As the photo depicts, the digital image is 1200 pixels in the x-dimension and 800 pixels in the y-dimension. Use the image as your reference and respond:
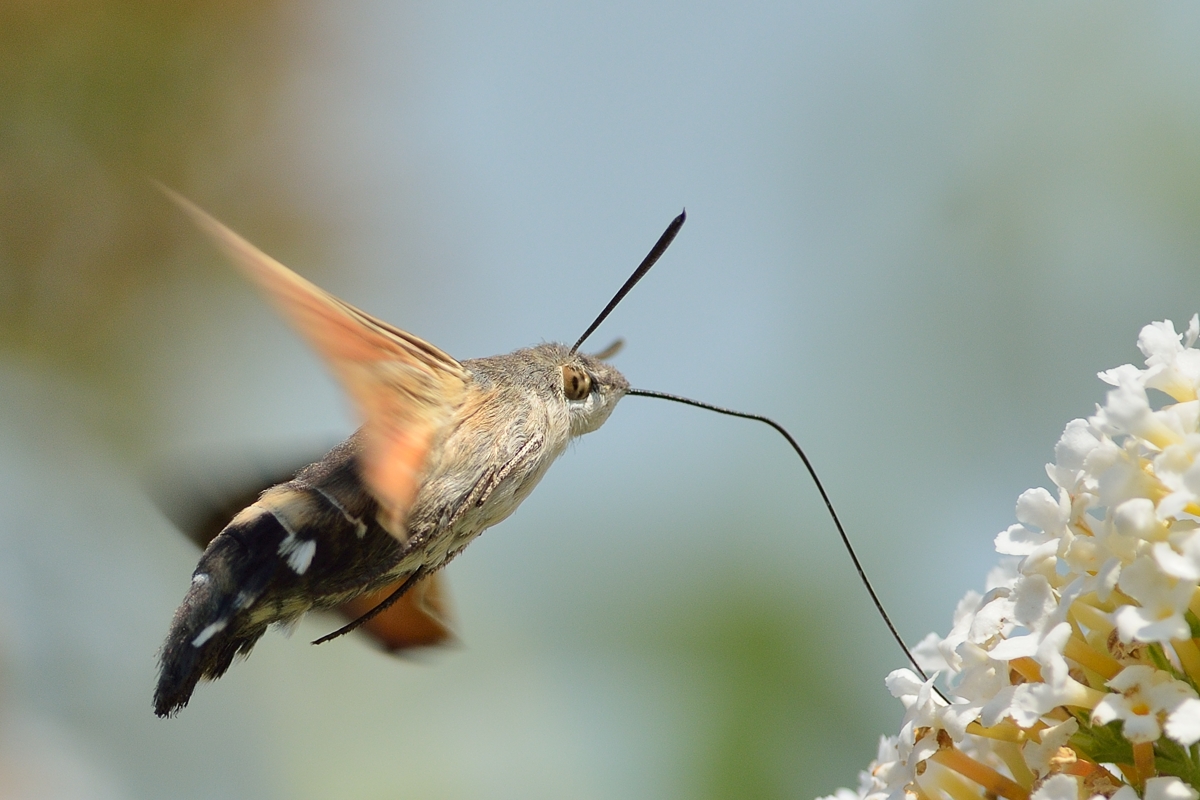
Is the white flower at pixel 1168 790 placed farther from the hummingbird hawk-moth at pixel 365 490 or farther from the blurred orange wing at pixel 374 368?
the blurred orange wing at pixel 374 368

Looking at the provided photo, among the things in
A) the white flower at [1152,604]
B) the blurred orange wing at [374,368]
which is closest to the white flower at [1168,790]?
the white flower at [1152,604]

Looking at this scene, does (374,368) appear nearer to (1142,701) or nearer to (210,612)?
(210,612)

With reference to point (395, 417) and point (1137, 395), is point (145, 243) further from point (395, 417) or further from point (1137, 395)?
point (1137, 395)

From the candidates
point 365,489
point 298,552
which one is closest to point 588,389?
point 365,489

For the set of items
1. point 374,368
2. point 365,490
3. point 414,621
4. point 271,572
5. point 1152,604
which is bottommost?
point 414,621

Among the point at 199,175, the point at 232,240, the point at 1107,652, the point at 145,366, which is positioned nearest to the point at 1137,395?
the point at 1107,652

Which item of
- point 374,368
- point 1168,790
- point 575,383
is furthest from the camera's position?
point 575,383

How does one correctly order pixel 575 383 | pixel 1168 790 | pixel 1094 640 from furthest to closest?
pixel 575 383 < pixel 1094 640 < pixel 1168 790
